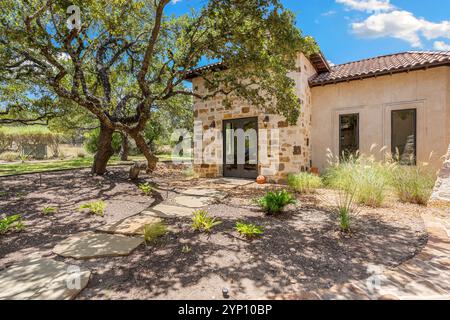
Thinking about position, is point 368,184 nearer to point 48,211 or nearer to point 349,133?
point 349,133

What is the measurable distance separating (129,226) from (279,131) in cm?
634

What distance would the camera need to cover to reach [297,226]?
401 cm

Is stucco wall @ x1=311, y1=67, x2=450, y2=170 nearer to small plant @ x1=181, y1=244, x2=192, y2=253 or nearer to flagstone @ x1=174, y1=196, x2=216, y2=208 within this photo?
flagstone @ x1=174, y1=196, x2=216, y2=208

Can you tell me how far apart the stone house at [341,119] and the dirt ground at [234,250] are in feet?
12.1

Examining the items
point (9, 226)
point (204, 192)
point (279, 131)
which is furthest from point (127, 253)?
point (279, 131)

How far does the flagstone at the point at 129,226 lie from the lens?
3730 mm

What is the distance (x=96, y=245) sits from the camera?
3.28 m

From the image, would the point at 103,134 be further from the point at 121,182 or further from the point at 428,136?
the point at 428,136

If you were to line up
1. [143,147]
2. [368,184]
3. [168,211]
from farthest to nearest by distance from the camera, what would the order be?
[143,147] → [368,184] → [168,211]

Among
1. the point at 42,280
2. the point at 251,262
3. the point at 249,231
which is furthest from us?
the point at 249,231

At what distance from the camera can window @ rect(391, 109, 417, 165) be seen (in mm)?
7918

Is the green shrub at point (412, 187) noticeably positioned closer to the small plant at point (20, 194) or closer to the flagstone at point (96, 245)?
the flagstone at point (96, 245)

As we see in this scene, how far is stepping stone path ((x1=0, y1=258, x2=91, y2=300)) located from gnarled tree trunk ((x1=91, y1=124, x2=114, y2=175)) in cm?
629
